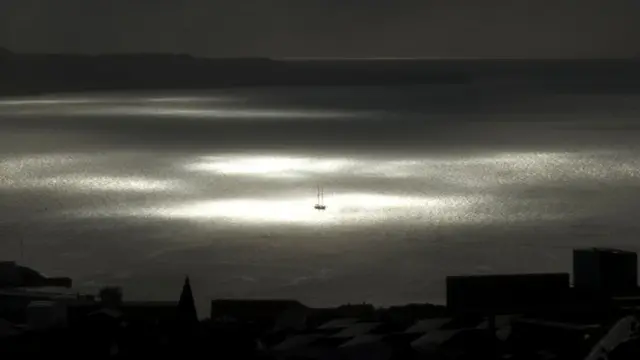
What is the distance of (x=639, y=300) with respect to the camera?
619 inches

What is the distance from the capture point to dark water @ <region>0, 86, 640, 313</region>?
28.4 meters

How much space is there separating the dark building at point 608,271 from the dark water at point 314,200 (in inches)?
304

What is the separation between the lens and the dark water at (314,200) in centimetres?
2841

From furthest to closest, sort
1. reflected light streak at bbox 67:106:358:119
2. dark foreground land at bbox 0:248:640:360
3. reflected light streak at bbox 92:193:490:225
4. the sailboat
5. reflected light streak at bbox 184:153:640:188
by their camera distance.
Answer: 1. reflected light streak at bbox 67:106:358:119
2. reflected light streak at bbox 184:153:640:188
3. the sailboat
4. reflected light streak at bbox 92:193:490:225
5. dark foreground land at bbox 0:248:640:360

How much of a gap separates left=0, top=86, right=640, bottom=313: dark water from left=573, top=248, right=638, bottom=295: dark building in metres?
7.73

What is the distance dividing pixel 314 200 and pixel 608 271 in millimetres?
26285

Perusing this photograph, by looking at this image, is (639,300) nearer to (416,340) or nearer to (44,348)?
(416,340)

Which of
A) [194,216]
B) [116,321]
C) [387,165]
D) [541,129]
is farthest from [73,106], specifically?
[116,321]

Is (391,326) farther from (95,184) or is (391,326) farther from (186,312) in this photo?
(95,184)

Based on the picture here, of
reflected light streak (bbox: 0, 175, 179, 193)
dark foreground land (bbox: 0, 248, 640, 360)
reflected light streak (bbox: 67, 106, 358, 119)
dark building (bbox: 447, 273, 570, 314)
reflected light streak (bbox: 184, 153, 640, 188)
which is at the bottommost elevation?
dark foreground land (bbox: 0, 248, 640, 360)

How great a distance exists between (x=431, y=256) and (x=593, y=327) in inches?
626

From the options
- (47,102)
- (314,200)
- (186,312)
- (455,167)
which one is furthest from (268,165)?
(47,102)

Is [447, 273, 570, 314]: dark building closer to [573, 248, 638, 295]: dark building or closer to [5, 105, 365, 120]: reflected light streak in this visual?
[573, 248, 638, 295]: dark building

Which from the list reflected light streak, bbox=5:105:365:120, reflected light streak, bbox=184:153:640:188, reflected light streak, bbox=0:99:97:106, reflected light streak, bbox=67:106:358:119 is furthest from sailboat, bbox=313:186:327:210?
Result: reflected light streak, bbox=0:99:97:106
